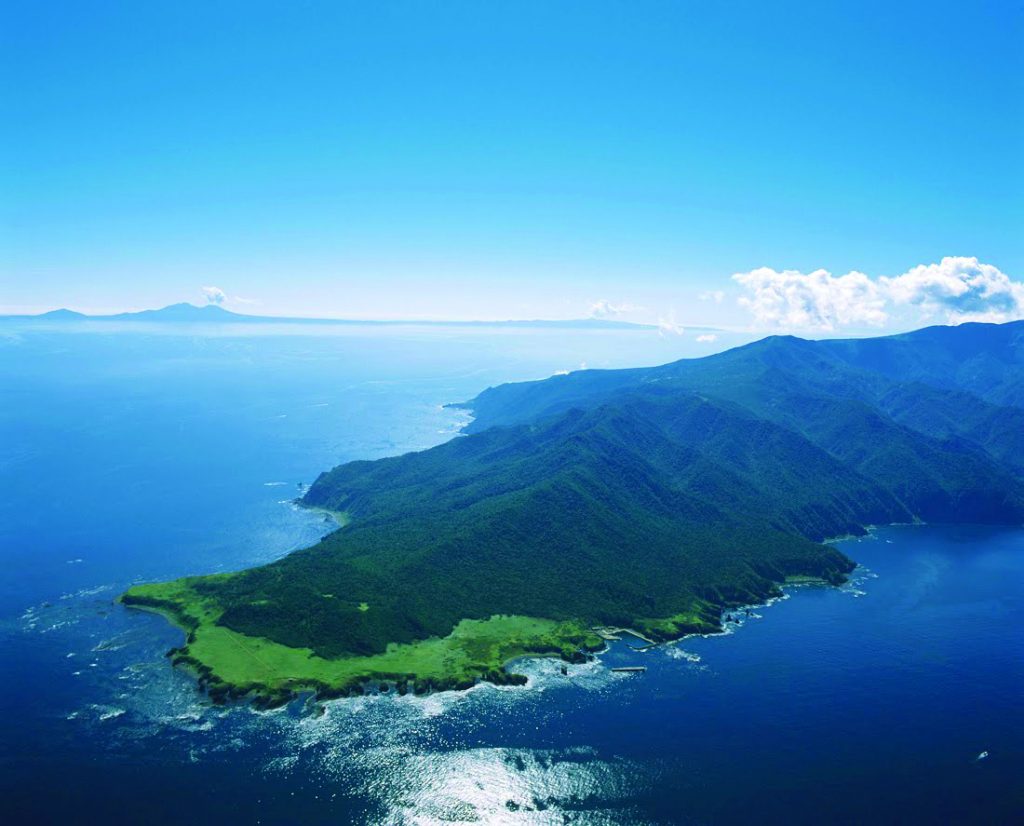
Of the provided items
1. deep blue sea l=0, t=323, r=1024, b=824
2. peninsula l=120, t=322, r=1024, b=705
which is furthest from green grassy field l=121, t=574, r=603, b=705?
deep blue sea l=0, t=323, r=1024, b=824

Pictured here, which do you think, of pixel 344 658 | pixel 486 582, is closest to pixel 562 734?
pixel 344 658

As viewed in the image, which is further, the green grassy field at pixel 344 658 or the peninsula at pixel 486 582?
the peninsula at pixel 486 582

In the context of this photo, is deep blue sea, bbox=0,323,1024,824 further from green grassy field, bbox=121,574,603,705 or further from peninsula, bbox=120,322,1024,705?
peninsula, bbox=120,322,1024,705

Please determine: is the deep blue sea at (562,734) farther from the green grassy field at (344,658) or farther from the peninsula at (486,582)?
the peninsula at (486,582)

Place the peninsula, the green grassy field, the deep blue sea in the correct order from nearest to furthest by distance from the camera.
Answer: the deep blue sea, the green grassy field, the peninsula

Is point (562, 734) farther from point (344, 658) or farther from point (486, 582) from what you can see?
point (486, 582)

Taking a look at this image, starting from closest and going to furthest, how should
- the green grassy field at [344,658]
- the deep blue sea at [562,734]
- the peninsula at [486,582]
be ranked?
the deep blue sea at [562,734]
the green grassy field at [344,658]
the peninsula at [486,582]

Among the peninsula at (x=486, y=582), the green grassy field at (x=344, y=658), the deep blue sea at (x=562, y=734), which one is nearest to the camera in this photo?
the deep blue sea at (x=562, y=734)

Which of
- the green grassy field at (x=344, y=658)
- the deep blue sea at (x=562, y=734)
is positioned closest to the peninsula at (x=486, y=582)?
the green grassy field at (x=344, y=658)

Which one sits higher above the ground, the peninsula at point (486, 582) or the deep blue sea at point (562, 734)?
the peninsula at point (486, 582)
